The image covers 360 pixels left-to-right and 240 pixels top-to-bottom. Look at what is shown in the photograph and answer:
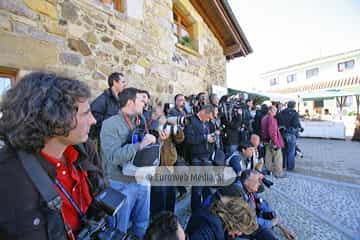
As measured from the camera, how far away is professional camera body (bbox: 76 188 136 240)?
0.85 meters

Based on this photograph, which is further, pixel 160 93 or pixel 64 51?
pixel 160 93

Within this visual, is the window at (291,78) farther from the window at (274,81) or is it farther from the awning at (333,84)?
the window at (274,81)

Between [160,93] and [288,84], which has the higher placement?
[288,84]

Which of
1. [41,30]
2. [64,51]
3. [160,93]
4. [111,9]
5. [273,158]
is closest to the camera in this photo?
[41,30]

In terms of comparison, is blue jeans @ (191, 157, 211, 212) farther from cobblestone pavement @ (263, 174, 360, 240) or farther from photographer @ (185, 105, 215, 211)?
cobblestone pavement @ (263, 174, 360, 240)

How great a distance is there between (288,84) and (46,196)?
91.4 ft

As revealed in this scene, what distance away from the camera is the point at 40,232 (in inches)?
27.0

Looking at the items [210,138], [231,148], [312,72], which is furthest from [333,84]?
[210,138]

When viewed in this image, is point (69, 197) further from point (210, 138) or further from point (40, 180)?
point (210, 138)

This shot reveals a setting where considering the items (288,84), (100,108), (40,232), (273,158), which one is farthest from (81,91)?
(288,84)

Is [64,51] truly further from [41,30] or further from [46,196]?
[46,196]

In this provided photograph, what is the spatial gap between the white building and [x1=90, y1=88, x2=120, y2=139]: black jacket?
16656 millimetres

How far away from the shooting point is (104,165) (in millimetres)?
1943

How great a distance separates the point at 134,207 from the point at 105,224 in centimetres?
107
